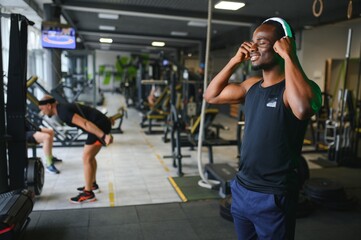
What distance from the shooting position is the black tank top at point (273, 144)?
1202 millimetres

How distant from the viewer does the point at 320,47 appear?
8.40m

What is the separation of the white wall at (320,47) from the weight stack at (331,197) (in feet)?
18.5

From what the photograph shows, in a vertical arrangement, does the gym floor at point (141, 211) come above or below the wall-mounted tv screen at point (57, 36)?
below

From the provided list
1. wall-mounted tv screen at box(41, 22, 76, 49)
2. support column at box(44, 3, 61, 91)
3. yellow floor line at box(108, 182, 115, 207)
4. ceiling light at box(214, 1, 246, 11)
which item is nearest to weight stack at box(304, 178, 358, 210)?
yellow floor line at box(108, 182, 115, 207)

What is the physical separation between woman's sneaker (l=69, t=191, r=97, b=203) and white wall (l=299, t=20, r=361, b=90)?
22.5 ft

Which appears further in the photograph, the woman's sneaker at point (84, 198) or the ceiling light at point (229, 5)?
the ceiling light at point (229, 5)

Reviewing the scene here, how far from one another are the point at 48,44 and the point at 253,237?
14.8 feet

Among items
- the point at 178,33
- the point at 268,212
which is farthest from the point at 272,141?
the point at 178,33

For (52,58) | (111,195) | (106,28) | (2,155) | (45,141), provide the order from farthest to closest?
(106,28) < (52,58) < (45,141) < (111,195) < (2,155)

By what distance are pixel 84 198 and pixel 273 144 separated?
2658 mm

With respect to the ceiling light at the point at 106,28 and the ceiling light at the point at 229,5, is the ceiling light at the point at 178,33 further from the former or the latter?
the ceiling light at the point at 229,5

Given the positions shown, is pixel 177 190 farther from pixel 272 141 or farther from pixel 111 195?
pixel 272 141

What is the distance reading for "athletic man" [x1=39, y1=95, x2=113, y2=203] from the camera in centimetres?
313

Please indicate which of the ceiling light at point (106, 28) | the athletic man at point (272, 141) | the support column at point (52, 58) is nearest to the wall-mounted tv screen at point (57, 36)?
the support column at point (52, 58)
